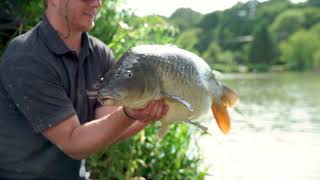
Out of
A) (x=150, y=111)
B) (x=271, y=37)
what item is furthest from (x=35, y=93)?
(x=271, y=37)

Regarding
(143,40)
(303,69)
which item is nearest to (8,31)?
(143,40)

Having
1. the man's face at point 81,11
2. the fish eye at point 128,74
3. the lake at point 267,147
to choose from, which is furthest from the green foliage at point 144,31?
the fish eye at point 128,74

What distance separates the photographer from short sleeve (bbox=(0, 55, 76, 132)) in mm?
2268

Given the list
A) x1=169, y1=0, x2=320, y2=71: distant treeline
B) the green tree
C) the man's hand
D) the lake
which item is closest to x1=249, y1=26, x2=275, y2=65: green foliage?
x1=169, y1=0, x2=320, y2=71: distant treeline

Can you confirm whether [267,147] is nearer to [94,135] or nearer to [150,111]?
[94,135]

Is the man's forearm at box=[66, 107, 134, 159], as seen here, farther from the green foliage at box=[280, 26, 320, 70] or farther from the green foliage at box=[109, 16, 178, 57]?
the green foliage at box=[280, 26, 320, 70]

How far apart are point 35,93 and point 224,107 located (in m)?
0.82

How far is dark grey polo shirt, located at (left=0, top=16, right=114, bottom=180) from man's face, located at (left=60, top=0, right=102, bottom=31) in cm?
12

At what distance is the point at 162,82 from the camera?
6.28 feet

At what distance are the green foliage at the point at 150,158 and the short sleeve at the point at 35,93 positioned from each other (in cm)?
165

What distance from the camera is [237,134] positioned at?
10555 mm

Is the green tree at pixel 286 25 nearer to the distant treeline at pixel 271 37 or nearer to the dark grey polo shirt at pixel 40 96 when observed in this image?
the distant treeline at pixel 271 37

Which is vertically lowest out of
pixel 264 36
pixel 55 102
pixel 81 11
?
pixel 264 36

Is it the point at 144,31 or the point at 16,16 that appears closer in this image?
the point at 16,16
